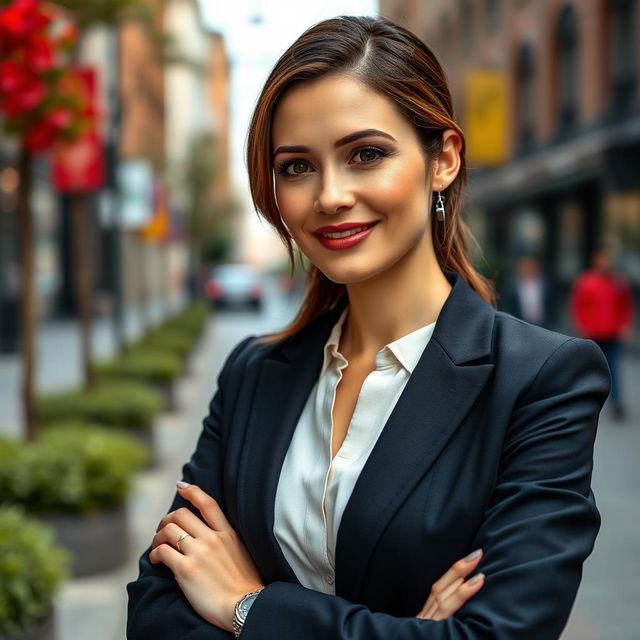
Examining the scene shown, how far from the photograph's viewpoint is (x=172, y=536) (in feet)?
6.97

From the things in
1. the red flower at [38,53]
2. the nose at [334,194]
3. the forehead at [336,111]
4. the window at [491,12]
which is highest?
the window at [491,12]

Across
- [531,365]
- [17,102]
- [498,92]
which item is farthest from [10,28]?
[498,92]

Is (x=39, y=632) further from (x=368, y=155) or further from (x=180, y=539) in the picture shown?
(x=368, y=155)

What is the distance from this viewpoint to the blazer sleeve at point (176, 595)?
6.55 ft

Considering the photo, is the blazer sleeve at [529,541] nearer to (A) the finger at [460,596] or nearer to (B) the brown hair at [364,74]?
(A) the finger at [460,596]

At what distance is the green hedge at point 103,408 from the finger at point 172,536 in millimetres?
6706

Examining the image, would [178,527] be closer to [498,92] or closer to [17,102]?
[17,102]

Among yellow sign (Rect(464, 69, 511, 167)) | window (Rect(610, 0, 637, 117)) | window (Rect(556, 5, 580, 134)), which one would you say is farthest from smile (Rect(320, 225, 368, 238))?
window (Rect(556, 5, 580, 134))

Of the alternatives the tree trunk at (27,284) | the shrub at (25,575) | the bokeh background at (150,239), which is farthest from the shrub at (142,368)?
the shrub at (25,575)

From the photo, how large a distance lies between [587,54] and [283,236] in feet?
77.2

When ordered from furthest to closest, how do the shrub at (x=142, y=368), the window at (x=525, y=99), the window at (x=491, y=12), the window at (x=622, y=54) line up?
the window at (x=491, y=12), the window at (x=525, y=99), the window at (x=622, y=54), the shrub at (x=142, y=368)

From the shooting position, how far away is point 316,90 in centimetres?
192

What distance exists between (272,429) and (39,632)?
6.99 ft

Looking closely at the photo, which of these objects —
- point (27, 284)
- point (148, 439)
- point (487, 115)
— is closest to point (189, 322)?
point (487, 115)
